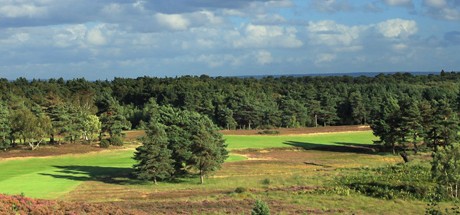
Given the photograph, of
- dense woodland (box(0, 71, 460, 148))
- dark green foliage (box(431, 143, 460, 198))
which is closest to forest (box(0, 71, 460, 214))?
dark green foliage (box(431, 143, 460, 198))

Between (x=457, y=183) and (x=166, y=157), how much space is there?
30813mm

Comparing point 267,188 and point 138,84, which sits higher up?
point 138,84

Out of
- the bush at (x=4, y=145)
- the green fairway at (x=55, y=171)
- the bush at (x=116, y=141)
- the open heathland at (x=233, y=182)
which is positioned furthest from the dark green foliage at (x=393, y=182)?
the bush at (x=4, y=145)

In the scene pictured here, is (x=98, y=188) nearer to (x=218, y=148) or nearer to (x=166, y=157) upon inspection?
(x=166, y=157)

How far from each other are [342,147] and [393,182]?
125 feet

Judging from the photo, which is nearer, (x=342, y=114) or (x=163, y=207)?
(x=163, y=207)

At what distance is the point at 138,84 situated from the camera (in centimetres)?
16075

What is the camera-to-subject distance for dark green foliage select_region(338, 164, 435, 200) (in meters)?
44.9

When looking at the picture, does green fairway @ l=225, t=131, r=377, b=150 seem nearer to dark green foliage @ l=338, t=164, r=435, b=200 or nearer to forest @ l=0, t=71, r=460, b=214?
forest @ l=0, t=71, r=460, b=214

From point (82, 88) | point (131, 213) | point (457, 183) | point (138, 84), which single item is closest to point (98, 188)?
point (131, 213)

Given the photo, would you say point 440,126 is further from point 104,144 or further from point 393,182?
point 104,144

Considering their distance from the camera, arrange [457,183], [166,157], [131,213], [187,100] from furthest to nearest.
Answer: [187,100]
[166,157]
[457,183]
[131,213]

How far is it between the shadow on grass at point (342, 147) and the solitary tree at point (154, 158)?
122ft

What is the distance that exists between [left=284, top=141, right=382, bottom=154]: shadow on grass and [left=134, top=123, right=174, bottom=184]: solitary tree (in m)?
37.2
